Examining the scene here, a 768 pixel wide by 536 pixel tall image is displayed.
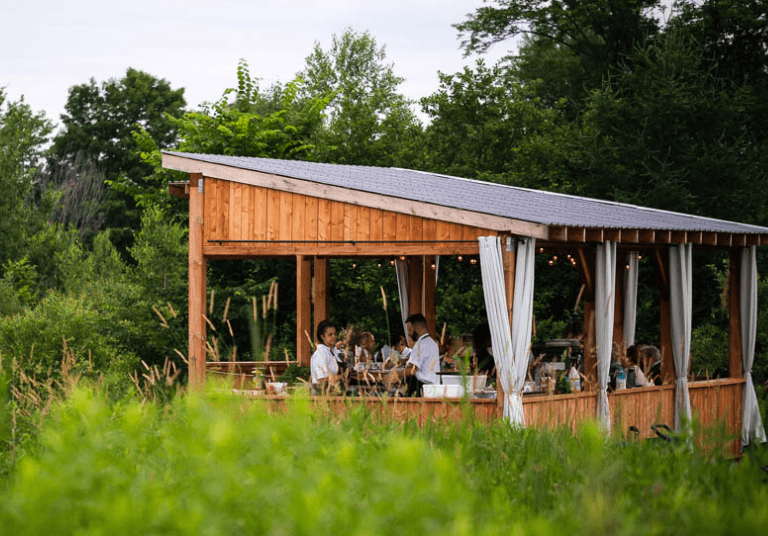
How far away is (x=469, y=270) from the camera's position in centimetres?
2222

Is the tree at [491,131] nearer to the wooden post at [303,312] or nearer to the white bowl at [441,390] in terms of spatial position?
the wooden post at [303,312]

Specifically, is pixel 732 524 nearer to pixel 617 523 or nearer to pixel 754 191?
pixel 617 523

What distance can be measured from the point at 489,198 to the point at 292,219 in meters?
2.53

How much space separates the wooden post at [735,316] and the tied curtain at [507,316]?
16.7 ft

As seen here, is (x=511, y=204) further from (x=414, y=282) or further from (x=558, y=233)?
(x=414, y=282)

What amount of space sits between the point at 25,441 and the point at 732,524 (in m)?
4.57

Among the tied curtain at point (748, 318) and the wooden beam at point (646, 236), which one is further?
the tied curtain at point (748, 318)

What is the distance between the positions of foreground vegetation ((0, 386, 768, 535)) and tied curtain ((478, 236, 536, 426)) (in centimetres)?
415

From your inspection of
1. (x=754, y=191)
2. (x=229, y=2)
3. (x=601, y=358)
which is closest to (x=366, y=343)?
(x=601, y=358)

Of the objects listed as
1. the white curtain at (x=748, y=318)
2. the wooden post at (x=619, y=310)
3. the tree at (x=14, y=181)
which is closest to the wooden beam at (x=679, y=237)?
the white curtain at (x=748, y=318)

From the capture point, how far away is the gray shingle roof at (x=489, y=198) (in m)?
10.9

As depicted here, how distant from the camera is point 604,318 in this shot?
11.0m

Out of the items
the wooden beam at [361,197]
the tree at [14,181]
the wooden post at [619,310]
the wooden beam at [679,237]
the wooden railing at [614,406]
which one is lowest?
the wooden railing at [614,406]

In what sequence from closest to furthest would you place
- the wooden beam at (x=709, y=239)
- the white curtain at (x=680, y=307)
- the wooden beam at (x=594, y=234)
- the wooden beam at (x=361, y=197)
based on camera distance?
the wooden beam at (x=361, y=197) → the wooden beam at (x=594, y=234) → the white curtain at (x=680, y=307) → the wooden beam at (x=709, y=239)
